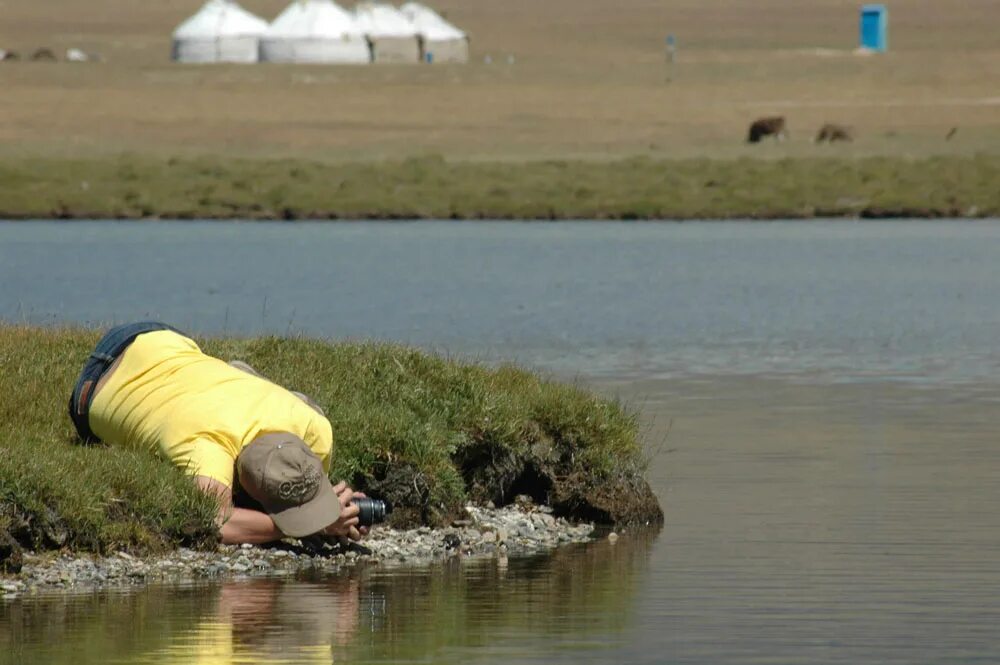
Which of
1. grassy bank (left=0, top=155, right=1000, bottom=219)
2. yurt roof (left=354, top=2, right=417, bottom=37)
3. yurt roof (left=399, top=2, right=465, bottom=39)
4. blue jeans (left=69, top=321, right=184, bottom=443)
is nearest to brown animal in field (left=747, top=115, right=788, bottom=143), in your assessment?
grassy bank (left=0, top=155, right=1000, bottom=219)

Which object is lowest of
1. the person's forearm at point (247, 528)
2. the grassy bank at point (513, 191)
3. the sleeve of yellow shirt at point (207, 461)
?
the grassy bank at point (513, 191)

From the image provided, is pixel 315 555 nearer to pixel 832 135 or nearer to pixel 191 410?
pixel 191 410

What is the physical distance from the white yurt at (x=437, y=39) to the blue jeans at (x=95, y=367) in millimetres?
113319

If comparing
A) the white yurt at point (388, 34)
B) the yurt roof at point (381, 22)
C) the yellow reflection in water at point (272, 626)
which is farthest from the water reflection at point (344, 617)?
the yurt roof at point (381, 22)

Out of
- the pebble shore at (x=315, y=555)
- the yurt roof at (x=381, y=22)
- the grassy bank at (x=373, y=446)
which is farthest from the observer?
the yurt roof at (x=381, y=22)

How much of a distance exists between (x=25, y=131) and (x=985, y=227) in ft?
128

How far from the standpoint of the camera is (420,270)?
137ft

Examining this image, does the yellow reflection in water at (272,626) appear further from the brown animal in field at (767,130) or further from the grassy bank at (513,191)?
the brown animal in field at (767,130)

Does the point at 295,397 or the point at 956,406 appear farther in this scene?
the point at 956,406

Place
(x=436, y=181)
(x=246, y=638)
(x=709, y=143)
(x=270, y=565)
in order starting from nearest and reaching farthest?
(x=246, y=638) → (x=270, y=565) → (x=436, y=181) → (x=709, y=143)

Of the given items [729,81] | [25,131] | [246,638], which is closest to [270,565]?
[246,638]

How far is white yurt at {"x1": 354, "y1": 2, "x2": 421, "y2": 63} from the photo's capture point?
124m

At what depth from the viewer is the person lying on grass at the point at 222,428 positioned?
41.0ft

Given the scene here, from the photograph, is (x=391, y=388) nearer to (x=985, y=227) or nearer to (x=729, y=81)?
(x=985, y=227)
